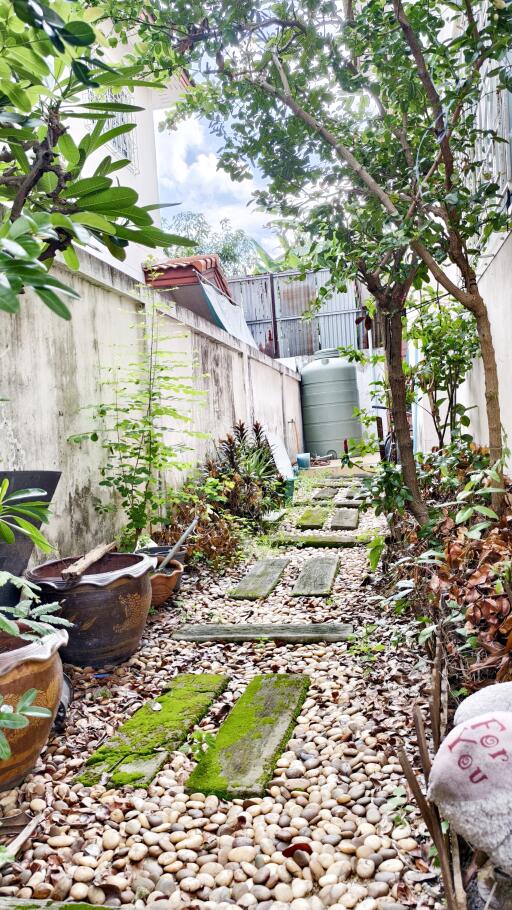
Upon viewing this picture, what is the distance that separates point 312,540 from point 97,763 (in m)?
3.48

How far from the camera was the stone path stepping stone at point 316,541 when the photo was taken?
5266 mm

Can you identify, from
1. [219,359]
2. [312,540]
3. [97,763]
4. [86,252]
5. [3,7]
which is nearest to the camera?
[3,7]

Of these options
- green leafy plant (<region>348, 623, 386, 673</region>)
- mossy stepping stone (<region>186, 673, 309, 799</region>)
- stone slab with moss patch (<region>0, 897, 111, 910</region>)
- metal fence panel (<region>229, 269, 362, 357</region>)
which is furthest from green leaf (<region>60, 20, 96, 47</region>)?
metal fence panel (<region>229, 269, 362, 357</region>)

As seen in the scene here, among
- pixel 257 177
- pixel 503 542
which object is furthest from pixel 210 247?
pixel 503 542

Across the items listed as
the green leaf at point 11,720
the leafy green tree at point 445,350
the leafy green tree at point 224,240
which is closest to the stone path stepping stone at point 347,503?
the leafy green tree at point 445,350

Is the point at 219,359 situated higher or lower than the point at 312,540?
higher

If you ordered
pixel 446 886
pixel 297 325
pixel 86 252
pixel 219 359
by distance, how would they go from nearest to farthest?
1. pixel 446 886
2. pixel 86 252
3. pixel 219 359
4. pixel 297 325

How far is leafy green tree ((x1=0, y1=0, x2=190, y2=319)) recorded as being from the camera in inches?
28.0

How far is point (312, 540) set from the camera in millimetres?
5391

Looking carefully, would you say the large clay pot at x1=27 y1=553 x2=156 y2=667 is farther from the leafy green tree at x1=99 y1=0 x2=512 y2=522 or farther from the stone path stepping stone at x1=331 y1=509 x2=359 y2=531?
the stone path stepping stone at x1=331 y1=509 x2=359 y2=531

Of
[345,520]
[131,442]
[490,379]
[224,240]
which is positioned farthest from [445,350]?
[224,240]

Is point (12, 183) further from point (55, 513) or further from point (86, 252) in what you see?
point (86, 252)

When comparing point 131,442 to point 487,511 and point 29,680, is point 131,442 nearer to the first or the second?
point 29,680

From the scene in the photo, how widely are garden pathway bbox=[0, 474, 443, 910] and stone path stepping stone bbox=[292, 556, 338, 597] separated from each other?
1.06m
